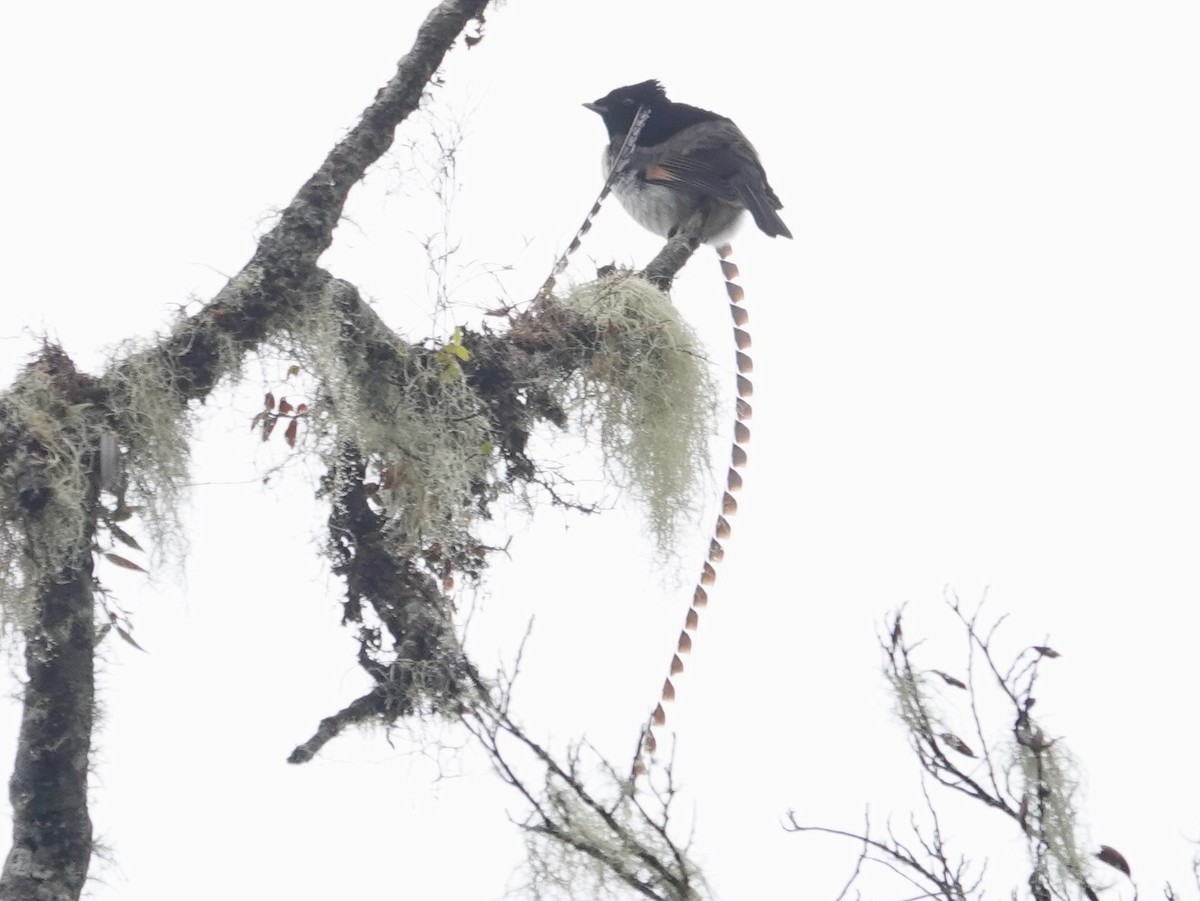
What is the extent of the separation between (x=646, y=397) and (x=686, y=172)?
1.57 meters

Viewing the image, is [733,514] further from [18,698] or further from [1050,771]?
[18,698]

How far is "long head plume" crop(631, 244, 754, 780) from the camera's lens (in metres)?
2.73

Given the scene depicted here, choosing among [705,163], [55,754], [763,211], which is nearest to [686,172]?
[705,163]

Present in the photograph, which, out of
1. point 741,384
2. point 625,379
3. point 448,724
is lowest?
point 448,724

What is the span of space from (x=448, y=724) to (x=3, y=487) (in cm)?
77

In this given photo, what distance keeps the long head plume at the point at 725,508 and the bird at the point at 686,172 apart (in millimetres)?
319

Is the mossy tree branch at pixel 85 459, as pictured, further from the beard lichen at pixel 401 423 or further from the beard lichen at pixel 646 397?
the beard lichen at pixel 646 397

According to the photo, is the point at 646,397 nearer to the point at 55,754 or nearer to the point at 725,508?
the point at 725,508

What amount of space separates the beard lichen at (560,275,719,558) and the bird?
108 centimetres

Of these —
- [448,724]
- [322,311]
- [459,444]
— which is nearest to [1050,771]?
[448,724]

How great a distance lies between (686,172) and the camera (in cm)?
454

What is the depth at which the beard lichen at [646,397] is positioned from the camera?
10.1 ft

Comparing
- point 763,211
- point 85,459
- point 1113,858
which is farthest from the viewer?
point 763,211

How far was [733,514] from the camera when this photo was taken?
10.5 feet
